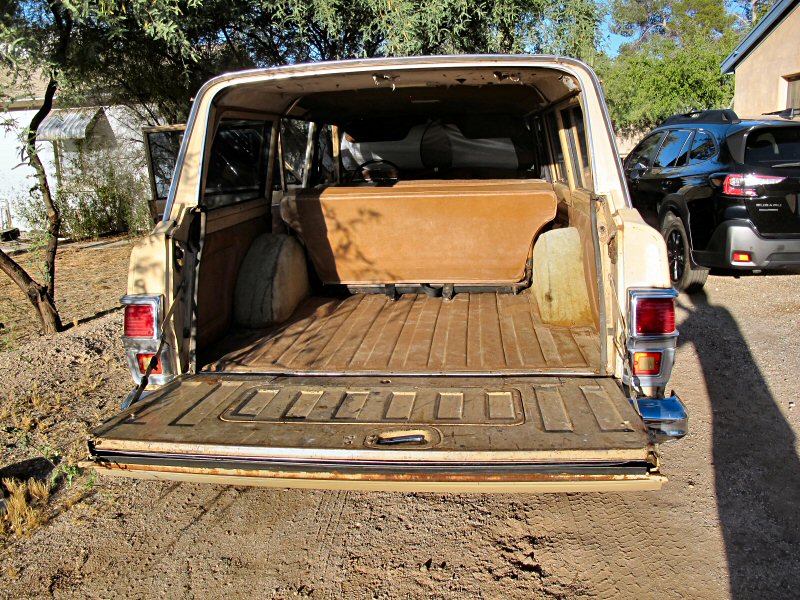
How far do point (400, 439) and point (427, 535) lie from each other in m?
0.87

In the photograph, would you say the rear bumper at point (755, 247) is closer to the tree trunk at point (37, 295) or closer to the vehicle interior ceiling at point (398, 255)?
the vehicle interior ceiling at point (398, 255)

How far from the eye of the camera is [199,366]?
3551 mm

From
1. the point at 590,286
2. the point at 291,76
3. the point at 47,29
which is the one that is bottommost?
the point at 590,286

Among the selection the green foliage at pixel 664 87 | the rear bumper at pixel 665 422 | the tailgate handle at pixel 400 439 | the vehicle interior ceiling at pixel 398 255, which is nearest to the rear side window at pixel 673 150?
the vehicle interior ceiling at pixel 398 255

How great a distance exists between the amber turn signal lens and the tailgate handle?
1.10 metres

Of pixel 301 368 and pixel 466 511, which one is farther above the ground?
pixel 301 368

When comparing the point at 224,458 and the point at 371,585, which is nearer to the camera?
the point at 224,458

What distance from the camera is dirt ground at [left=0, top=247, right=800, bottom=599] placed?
2848 millimetres

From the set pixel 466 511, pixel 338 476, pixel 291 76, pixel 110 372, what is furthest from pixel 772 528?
pixel 110 372

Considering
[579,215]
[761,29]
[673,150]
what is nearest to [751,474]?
[579,215]

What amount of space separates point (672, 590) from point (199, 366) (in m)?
2.55

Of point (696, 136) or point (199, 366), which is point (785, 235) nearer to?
point (696, 136)

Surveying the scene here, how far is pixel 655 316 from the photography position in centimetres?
295

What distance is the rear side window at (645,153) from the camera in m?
9.13
